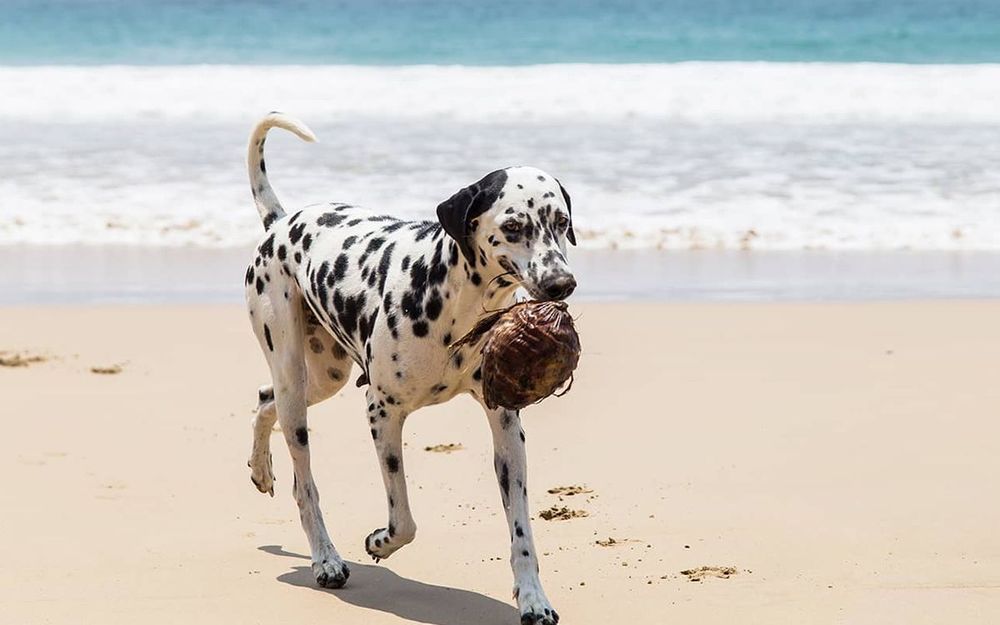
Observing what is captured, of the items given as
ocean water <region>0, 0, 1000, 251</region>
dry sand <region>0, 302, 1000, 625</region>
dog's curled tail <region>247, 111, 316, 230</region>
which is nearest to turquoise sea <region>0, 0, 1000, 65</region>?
ocean water <region>0, 0, 1000, 251</region>

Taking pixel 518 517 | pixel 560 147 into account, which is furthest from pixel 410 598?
pixel 560 147

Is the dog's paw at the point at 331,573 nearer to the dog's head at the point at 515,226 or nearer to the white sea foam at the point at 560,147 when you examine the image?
the dog's head at the point at 515,226

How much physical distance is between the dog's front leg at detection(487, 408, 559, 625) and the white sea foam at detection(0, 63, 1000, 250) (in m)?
8.50

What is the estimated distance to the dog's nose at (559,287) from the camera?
4402 millimetres

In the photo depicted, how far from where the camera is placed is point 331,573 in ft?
17.8

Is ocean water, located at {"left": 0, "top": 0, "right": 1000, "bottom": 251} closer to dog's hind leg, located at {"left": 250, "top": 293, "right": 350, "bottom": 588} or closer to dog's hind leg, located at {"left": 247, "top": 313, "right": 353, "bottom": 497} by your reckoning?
dog's hind leg, located at {"left": 247, "top": 313, "right": 353, "bottom": 497}

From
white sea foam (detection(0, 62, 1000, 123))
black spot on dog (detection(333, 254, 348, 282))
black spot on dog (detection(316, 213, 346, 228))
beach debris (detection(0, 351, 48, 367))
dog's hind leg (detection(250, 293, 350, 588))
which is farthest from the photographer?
white sea foam (detection(0, 62, 1000, 123))

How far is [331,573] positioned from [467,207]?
1593 millimetres

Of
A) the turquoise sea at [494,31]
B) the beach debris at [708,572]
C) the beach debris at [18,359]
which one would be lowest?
the beach debris at [18,359]

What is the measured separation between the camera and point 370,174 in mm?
16578

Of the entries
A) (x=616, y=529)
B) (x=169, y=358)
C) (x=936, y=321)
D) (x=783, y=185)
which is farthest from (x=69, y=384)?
(x=783, y=185)

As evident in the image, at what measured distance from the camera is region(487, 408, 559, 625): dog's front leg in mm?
4809

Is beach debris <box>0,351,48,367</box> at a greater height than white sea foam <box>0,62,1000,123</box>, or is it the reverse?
white sea foam <box>0,62,1000,123</box>

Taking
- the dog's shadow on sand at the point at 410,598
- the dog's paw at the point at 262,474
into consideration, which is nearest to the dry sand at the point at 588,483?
the dog's shadow on sand at the point at 410,598
